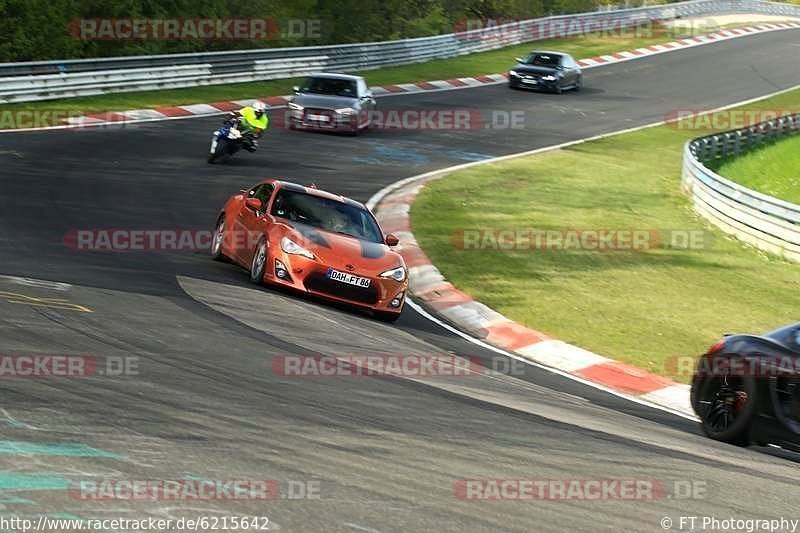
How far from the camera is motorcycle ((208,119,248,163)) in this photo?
23.8m

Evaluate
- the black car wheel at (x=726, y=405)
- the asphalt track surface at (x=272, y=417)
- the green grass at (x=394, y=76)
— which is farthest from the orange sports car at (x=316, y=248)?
the green grass at (x=394, y=76)

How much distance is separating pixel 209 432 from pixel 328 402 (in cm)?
167

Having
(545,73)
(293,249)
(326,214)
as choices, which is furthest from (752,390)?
(545,73)

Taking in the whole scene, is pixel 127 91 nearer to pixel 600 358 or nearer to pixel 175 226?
pixel 175 226

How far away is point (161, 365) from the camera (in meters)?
9.03

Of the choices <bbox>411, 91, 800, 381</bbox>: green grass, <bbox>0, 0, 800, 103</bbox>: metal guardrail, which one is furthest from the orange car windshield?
<bbox>0, 0, 800, 103</bbox>: metal guardrail

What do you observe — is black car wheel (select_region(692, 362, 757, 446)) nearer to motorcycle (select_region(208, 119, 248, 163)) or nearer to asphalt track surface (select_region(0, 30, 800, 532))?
asphalt track surface (select_region(0, 30, 800, 532))

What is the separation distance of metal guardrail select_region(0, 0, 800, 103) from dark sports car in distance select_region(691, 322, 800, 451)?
21.9m

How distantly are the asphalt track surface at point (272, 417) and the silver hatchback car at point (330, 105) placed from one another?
428 inches

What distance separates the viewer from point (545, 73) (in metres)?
41.3

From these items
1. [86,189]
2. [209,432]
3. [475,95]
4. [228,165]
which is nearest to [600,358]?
[209,432]

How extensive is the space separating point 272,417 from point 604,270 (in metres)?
11.8

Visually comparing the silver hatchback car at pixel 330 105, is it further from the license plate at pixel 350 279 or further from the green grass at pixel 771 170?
the license plate at pixel 350 279

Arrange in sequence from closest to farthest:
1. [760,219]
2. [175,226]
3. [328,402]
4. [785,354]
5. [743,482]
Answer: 1. [743,482]
2. [328,402]
3. [785,354]
4. [175,226]
5. [760,219]
